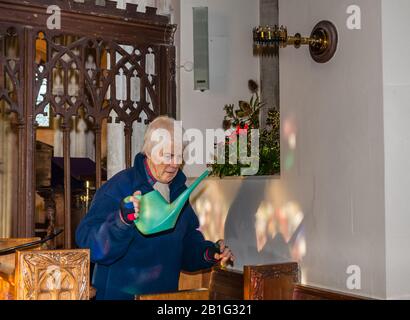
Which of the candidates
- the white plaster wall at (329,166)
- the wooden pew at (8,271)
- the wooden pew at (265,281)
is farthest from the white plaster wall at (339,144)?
the wooden pew at (8,271)

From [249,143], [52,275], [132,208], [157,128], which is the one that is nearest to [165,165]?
[157,128]

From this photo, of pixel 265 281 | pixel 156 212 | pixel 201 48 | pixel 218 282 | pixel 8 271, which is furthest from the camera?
→ pixel 201 48

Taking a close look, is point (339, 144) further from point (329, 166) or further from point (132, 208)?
point (132, 208)

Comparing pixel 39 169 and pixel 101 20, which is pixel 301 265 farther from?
pixel 39 169

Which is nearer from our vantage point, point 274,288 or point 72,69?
point 274,288

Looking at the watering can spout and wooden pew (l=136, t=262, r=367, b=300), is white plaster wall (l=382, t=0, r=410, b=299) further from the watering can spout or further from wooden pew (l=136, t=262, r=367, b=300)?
the watering can spout

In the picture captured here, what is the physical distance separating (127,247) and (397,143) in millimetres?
1168

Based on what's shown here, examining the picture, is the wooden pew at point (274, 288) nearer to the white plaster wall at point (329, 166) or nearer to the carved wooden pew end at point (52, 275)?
the white plaster wall at point (329, 166)

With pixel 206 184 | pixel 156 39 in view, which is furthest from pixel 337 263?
pixel 156 39

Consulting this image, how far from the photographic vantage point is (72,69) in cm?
342

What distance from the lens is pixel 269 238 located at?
309 centimetres

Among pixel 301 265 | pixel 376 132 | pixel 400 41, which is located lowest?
pixel 301 265

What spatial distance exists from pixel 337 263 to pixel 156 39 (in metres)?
1.65

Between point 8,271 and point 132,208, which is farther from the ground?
point 132,208
